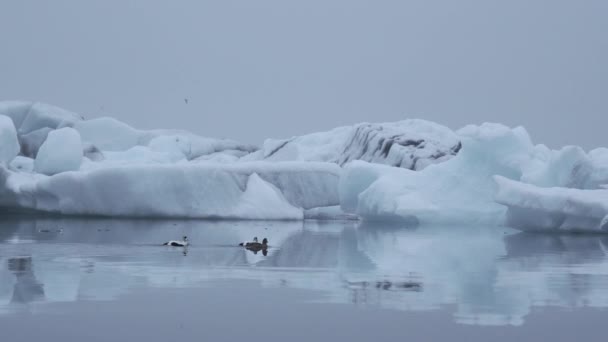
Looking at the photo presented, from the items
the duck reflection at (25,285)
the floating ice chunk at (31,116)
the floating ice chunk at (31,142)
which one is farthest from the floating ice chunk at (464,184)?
the floating ice chunk at (31,116)

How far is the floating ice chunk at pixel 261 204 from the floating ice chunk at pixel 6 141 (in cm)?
661

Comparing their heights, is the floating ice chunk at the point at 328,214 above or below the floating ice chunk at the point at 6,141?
below

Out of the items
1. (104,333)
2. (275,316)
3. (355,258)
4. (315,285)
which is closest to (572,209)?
(355,258)

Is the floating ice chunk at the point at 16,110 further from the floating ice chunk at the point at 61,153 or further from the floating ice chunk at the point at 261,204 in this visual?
the floating ice chunk at the point at 261,204

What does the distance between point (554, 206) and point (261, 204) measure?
8724 millimetres

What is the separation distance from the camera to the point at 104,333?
17.9 feet

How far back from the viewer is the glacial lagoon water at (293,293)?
573 centimetres

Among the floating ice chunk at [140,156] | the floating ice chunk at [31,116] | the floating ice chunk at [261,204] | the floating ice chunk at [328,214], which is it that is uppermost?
the floating ice chunk at [31,116]

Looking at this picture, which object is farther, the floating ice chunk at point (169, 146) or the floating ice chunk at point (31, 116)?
the floating ice chunk at point (169, 146)

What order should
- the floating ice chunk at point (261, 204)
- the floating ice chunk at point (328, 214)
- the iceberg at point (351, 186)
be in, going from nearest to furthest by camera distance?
the iceberg at point (351, 186) < the floating ice chunk at point (261, 204) < the floating ice chunk at point (328, 214)

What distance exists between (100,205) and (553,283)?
1720 cm

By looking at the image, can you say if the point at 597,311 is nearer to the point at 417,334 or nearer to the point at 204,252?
the point at 417,334

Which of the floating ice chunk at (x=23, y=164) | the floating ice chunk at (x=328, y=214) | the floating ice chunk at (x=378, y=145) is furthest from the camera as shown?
the floating ice chunk at (x=378, y=145)

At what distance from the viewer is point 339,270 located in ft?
32.8
